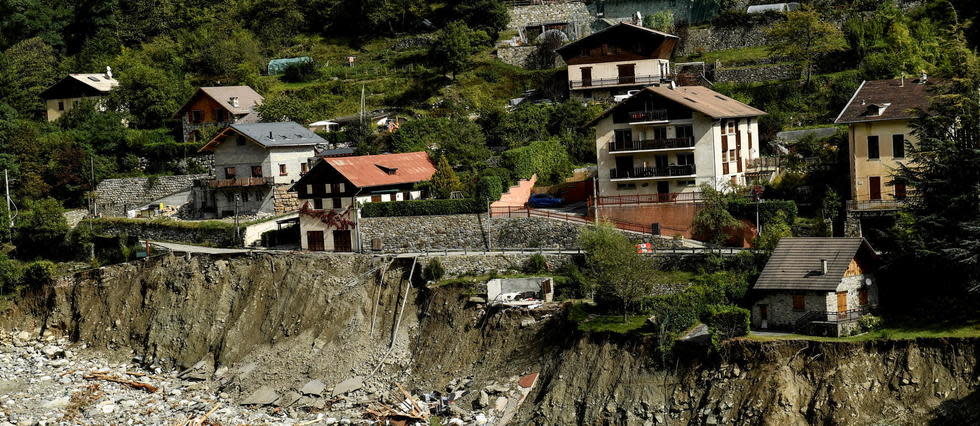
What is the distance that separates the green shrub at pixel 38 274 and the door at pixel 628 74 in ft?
114

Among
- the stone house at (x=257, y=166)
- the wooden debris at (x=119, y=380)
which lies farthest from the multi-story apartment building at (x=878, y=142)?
the stone house at (x=257, y=166)

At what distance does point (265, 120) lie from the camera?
79.3 m

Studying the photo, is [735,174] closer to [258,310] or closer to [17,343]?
[258,310]

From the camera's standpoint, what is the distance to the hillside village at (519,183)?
151 ft

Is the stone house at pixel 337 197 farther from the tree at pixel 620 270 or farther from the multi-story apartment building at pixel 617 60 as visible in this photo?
the multi-story apartment building at pixel 617 60

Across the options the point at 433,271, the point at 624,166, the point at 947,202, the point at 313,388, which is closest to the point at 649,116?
the point at 624,166

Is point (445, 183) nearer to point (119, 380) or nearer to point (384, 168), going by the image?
point (384, 168)

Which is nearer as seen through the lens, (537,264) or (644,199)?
(537,264)

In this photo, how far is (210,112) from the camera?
8156 centimetres

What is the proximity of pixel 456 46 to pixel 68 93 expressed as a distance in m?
29.5

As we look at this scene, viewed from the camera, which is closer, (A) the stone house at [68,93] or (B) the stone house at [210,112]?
(B) the stone house at [210,112]

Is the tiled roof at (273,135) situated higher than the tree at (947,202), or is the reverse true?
the tiled roof at (273,135)

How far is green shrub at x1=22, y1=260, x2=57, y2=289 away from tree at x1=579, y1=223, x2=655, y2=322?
1236 inches

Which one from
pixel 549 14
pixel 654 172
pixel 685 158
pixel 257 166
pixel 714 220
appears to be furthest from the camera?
pixel 549 14
